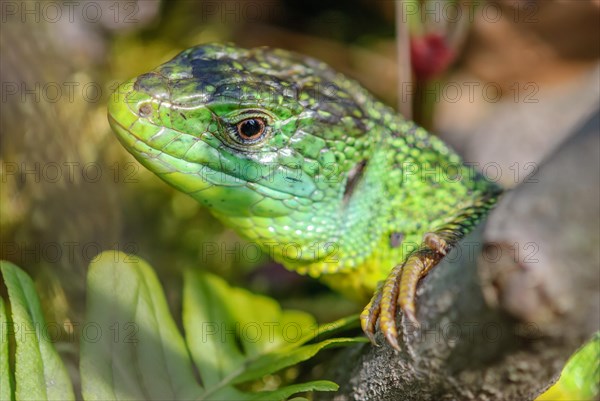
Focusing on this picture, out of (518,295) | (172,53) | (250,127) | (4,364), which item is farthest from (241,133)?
(172,53)

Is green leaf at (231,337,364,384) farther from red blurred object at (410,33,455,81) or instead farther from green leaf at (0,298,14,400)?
red blurred object at (410,33,455,81)

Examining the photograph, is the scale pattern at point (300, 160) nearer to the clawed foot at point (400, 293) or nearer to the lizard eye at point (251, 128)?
the lizard eye at point (251, 128)

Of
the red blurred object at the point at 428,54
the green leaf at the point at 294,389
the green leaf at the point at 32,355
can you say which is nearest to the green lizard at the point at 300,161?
the green leaf at the point at 294,389

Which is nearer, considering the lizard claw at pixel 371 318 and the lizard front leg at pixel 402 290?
the lizard front leg at pixel 402 290

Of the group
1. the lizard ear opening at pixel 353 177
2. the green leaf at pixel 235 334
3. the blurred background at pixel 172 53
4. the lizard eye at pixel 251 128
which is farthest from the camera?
the blurred background at pixel 172 53

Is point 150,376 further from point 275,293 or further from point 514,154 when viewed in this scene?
point 514,154

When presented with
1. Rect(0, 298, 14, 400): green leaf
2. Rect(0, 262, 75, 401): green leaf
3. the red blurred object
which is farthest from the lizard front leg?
the red blurred object
